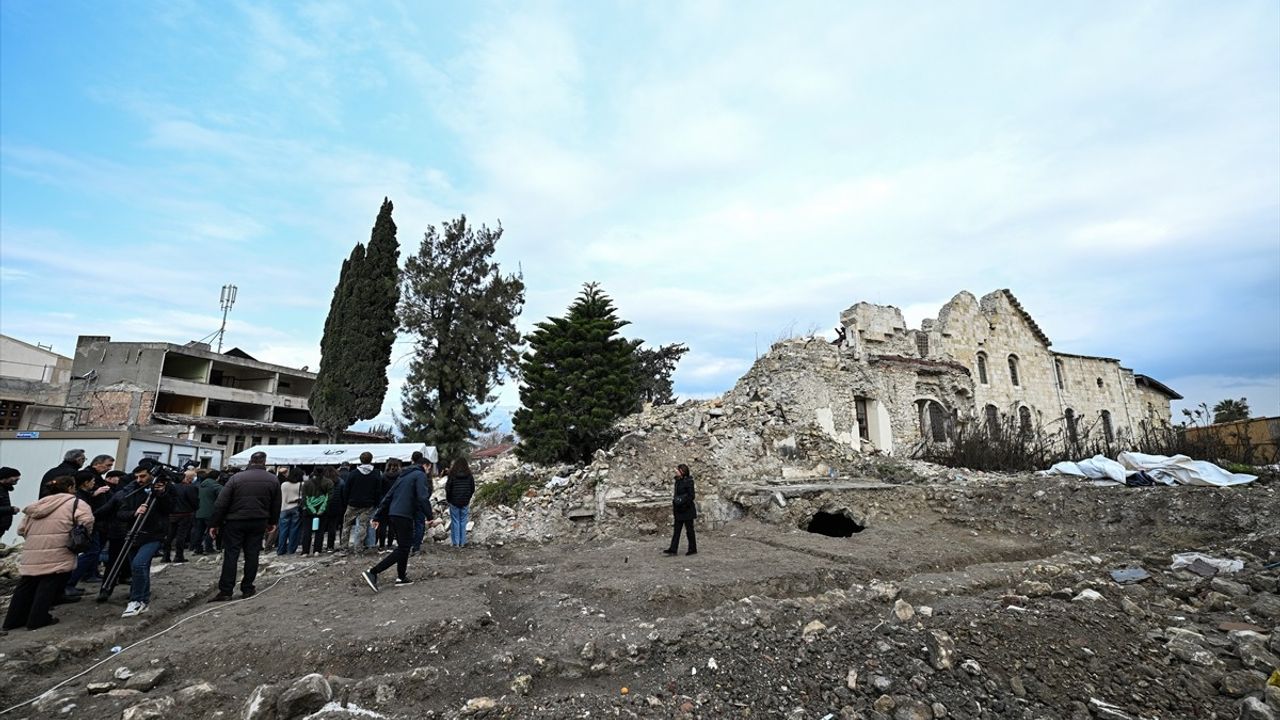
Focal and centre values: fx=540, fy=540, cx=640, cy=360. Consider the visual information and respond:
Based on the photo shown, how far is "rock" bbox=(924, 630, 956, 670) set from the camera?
378cm

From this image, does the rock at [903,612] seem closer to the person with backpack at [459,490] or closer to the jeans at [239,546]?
the person with backpack at [459,490]

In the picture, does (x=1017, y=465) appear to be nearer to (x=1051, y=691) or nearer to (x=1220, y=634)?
(x=1220, y=634)

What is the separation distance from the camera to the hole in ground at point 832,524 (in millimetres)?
10555

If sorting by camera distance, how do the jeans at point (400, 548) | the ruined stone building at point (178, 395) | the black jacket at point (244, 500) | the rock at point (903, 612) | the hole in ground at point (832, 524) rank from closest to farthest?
1. the rock at point (903, 612)
2. the black jacket at point (244, 500)
3. the jeans at point (400, 548)
4. the hole in ground at point (832, 524)
5. the ruined stone building at point (178, 395)

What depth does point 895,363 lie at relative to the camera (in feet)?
61.7

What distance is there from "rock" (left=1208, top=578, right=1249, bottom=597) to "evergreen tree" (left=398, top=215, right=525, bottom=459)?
19558 mm

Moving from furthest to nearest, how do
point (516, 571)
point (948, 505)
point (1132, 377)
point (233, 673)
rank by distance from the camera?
point (1132, 377) < point (948, 505) < point (516, 571) < point (233, 673)

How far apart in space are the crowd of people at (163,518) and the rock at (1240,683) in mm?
6940

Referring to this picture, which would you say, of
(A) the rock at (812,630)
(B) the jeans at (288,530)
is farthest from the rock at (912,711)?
(B) the jeans at (288,530)

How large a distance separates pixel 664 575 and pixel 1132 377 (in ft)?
107

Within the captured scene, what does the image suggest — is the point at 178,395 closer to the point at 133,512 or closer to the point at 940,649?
the point at 133,512

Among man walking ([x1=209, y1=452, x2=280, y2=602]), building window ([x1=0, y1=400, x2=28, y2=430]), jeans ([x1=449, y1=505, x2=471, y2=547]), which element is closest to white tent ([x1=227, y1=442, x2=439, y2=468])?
jeans ([x1=449, y1=505, x2=471, y2=547])

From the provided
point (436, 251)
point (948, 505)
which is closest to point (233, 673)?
point (948, 505)

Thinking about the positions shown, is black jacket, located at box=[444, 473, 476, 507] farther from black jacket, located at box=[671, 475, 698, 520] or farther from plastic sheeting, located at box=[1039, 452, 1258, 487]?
plastic sheeting, located at box=[1039, 452, 1258, 487]
